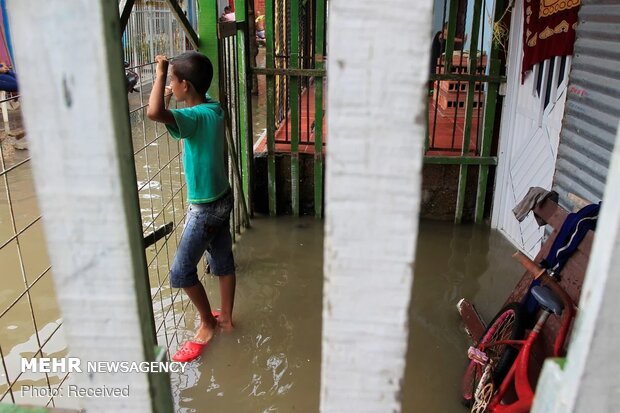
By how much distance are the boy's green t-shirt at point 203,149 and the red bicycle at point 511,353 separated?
5.32 ft

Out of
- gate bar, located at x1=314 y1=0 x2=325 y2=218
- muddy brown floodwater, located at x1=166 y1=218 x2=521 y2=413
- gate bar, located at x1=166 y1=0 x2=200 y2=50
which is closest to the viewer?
muddy brown floodwater, located at x1=166 y1=218 x2=521 y2=413

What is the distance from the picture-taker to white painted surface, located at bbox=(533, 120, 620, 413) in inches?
22.4

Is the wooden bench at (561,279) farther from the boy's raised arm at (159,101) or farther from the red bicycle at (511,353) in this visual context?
the boy's raised arm at (159,101)

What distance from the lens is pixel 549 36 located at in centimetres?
367

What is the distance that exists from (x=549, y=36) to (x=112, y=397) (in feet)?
12.6

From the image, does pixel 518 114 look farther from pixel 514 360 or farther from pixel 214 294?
pixel 214 294

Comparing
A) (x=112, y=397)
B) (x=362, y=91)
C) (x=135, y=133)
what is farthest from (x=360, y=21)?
(x=135, y=133)

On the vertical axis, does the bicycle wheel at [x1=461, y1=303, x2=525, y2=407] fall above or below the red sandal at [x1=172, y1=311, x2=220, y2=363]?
above

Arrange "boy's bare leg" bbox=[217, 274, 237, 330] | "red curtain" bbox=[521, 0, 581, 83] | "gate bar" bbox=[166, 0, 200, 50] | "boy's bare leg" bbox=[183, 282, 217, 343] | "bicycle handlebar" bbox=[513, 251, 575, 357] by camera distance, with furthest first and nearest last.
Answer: "red curtain" bbox=[521, 0, 581, 83] → "boy's bare leg" bbox=[217, 274, 237, 330] → "boy's bare leg" bbox=[183, 282, 217, 343] → "gate bar" bbox=[166, 0, 200, 50] → "bicycle handlebar" bbox=[513, 251, 575, 357]

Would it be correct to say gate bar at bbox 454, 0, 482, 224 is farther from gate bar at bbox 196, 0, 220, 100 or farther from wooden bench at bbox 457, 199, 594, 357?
gate bar at bbox 196, 0, 220, 100

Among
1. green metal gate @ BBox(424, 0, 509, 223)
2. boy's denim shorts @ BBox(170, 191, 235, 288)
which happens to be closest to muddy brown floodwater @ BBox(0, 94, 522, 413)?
boy's denim shorts @ BBox(170, 191, 235, 288)

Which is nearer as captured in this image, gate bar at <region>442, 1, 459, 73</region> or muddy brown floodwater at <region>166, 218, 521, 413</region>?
muddy brown floodwater at <region>166, 218, 521, 413</region>

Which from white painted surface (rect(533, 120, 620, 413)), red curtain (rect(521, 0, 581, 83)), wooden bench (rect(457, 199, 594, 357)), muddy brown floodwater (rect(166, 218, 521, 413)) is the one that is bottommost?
muddy brown floodwater (rect(166, 218, 521, 413))

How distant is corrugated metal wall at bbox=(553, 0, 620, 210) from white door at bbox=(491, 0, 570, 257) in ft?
0.56
